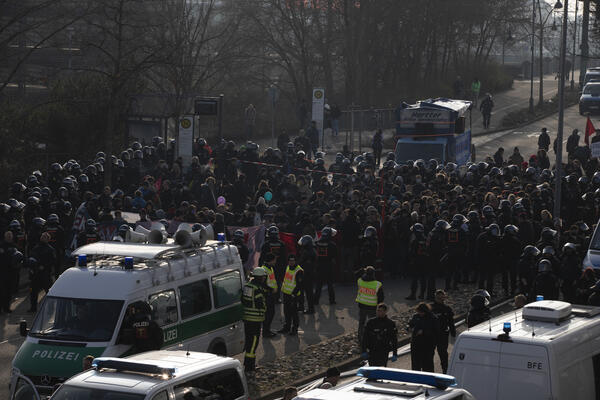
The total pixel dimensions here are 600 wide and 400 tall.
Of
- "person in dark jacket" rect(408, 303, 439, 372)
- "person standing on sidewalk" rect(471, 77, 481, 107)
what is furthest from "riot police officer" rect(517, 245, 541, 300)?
"person standing on sidewalk" rect(471, 77, 481, 107)

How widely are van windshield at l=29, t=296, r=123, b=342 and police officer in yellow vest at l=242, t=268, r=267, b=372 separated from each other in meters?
2.72

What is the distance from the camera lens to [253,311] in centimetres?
1594

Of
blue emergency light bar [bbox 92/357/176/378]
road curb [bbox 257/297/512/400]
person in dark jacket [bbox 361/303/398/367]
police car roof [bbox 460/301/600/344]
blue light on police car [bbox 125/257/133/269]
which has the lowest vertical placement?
road curb [bbox 257/297/512/400]

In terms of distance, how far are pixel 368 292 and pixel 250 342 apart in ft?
7.68

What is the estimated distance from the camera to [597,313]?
1280 cm

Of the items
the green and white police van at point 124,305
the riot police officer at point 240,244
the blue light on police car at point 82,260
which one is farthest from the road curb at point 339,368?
the riot police officer at point 240,244

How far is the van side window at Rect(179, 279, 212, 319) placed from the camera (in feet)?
49.1

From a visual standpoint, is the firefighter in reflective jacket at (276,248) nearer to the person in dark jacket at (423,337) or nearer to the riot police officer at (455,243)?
the riot police officer at (455,243)

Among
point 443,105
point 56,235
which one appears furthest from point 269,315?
point 443,105

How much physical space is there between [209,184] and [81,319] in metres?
13.6

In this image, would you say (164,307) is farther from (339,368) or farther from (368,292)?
(368,292)

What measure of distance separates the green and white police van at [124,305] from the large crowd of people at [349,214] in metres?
4.17

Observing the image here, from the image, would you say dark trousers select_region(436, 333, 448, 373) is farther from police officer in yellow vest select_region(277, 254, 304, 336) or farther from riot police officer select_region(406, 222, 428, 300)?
riot police officer select_region(406, 222, 428, 300)

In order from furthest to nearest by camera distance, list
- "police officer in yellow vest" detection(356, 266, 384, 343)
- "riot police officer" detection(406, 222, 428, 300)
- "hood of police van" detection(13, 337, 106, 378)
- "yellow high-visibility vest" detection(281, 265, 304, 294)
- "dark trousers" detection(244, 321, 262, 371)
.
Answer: "riot police officer" detection(406, 222, 428, 300) < "yellow high-visibility vest" detection(281, 265, 304, 294) < "police officer in yellow vest" detection(356, 266, 384, 343) < "dark trousers" detection(244, 321, 262, 371) < "hood of police van" detection(13, 337, 106, 378)
